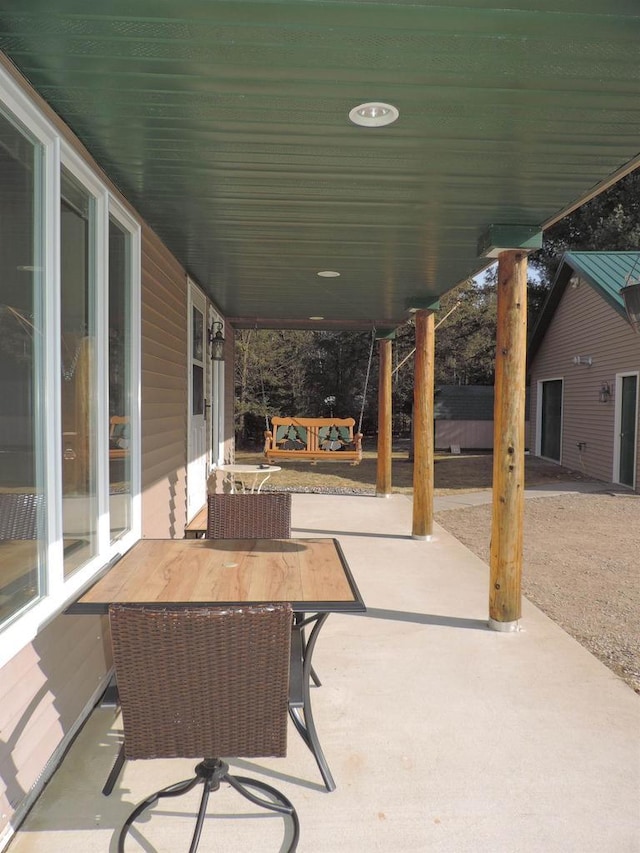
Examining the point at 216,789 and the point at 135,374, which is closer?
the point at 216,789

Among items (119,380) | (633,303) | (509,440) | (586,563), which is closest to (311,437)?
(586,563)

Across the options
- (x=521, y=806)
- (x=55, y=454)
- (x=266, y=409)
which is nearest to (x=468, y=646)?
(x=521, y=806)

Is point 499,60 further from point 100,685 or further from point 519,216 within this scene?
point 100,685

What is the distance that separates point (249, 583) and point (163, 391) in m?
2.56

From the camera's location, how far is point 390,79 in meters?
2.08

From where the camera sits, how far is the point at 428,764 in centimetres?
233

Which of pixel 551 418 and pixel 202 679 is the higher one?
pixel 551 418

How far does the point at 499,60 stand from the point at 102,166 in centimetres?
184

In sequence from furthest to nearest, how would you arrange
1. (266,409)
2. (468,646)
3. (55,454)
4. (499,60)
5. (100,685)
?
(266,409) → (468,646) → (100,685) → (55,454) → (499,60)

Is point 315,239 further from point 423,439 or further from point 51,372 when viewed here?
point 51,372

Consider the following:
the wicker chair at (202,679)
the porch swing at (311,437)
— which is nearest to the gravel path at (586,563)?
the wicker chair at (202,679)

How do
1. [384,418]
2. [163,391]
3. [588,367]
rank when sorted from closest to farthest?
[163,391] → [384,418] → [588,367]

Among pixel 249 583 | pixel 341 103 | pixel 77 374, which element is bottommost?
pixel 249 583

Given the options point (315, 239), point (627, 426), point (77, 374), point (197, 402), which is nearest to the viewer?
point (77, 374)
